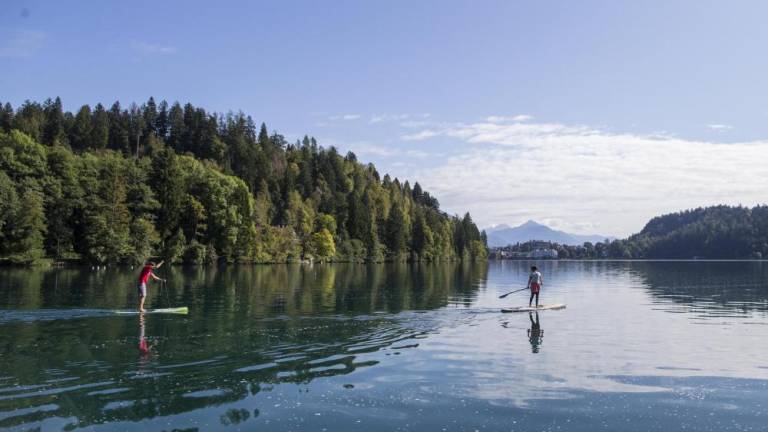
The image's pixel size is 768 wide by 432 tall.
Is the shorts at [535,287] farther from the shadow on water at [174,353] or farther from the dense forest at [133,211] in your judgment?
the dense forest at [133,211]

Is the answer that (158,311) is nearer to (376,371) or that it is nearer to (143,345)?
(143,345)

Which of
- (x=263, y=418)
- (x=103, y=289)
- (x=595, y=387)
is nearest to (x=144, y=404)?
(x=263, y=418)

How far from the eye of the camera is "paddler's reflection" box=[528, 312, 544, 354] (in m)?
24.8

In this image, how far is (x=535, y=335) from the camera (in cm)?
2800

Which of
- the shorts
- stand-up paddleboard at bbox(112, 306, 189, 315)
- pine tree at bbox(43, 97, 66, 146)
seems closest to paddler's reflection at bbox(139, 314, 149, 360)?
stand-up paddleboard at bbox(112, 306, 189, 315)

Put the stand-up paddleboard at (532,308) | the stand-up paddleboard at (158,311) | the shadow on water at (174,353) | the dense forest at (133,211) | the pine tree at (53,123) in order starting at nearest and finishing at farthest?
1. the shadow on water at (174,353)
2. the stand-up paddleboard at (158,311)
3. the stand-up paddleboard at (532,308)
4. the dense forest at (133,211)
5. the pine tree at (53,123)

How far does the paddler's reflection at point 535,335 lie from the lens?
24.8m

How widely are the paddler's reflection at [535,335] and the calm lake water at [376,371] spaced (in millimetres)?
166

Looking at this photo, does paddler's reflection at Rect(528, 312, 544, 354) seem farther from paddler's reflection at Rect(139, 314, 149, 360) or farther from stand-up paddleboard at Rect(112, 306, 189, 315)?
stand-up paddleboard at Rect(112, 306, 189, 315)

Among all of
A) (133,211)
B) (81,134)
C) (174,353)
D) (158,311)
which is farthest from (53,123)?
(174,353)

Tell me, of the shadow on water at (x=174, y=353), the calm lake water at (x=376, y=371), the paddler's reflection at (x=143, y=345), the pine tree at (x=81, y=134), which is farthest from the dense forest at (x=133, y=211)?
the paddler's reflection at (x=143, y=345)

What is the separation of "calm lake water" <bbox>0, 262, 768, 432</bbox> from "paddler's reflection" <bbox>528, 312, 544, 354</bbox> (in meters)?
0.17

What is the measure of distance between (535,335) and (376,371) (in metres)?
11.2

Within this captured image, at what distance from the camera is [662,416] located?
1506 cm
